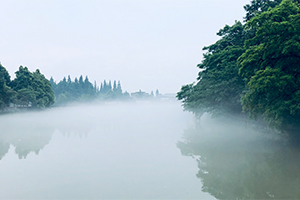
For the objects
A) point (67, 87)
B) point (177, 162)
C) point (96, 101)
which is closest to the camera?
point (177, 162)

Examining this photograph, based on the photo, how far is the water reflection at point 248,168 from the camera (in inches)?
319

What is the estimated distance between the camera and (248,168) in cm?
1084

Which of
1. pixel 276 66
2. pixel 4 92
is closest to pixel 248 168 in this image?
pixel 276 66

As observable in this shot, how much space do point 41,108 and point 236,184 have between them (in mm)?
50091

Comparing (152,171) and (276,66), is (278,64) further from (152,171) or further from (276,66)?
(152,171)

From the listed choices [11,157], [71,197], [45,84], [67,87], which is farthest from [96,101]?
[71,197]

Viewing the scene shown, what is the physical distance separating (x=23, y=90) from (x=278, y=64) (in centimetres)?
4601

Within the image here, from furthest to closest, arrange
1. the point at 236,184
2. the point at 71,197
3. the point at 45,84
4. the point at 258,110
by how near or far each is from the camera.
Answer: the point at 45,84 < the point at 258,110 < the point at 236,184 < the point at 71,197

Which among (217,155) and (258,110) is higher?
(258,110)

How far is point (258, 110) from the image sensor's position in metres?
14.7

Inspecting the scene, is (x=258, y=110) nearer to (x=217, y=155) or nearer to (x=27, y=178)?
(x=217, y=155)

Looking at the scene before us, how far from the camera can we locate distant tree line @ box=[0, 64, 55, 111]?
42.1 m

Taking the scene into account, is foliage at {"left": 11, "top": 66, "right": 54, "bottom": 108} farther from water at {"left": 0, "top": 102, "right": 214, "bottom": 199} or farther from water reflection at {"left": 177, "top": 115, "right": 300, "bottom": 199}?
water reflection at {"left": 177, "top": 115, "right": 300, "bottom": 199}

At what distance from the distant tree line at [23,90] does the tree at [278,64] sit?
41.1 meters
